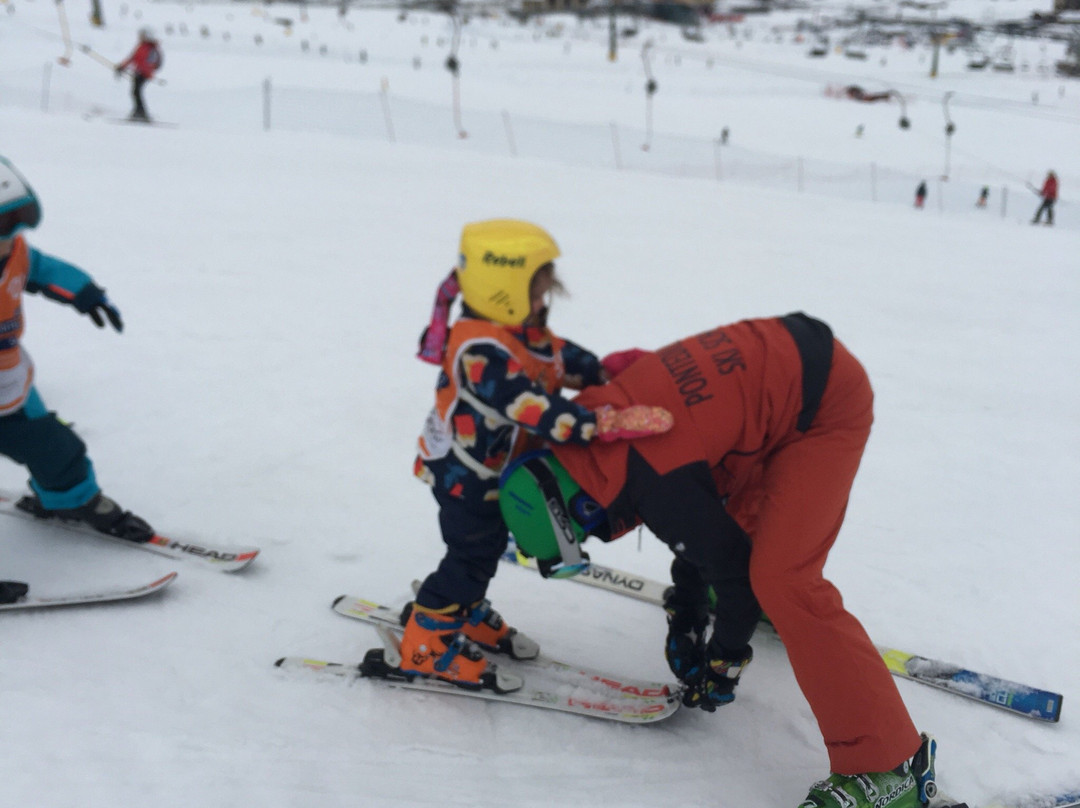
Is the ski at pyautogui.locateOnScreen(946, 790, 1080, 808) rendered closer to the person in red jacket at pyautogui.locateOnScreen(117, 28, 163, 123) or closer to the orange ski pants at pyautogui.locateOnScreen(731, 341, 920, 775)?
the orange ski pants at pyautogui.locateOnScreen(731, 341, 920, 775)

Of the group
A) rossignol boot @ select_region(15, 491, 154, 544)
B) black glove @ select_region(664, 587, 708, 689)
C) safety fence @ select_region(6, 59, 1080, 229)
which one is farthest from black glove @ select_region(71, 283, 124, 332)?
safety fence @ select_region(6, 59, 1080, 229)

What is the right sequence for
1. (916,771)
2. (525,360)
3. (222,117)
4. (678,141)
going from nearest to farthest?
(916,771) < (525,360) < (222,117) < (678,141)

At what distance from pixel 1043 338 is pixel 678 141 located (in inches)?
556

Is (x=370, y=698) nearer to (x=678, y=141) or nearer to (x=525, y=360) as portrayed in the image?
(x=525, y=360)

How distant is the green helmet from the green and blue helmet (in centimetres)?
216

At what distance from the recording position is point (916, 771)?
213cm

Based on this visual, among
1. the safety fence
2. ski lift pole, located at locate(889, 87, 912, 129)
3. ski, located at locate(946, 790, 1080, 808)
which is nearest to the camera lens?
ski, located at locate(946, 790, 1080, 808)

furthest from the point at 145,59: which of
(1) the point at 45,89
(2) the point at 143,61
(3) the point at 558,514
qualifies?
(3) the point at 558,514

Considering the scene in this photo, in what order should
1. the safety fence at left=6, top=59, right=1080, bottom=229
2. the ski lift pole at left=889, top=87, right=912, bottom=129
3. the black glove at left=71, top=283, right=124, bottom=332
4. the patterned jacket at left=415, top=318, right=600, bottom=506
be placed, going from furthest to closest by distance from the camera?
the ski lift pole at left=889, top=87, right=912, bottom=129 < the safety fence at left=6, top=59, right=1080, bottom=229 < the black glove at left=71, top=283, right=124, bottom=332 < the patterned jacket at left=415, top=318, right=600, bottom=506

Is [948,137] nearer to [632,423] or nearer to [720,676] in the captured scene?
[720,676]

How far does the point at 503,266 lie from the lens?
87.3 inches

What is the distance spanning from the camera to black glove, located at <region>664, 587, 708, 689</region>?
2609mm

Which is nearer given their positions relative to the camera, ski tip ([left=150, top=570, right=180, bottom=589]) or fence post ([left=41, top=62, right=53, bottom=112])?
ski tip ([left=150, top=570, right=180, bottom=589])

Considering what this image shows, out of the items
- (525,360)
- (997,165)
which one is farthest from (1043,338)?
(997,165)
